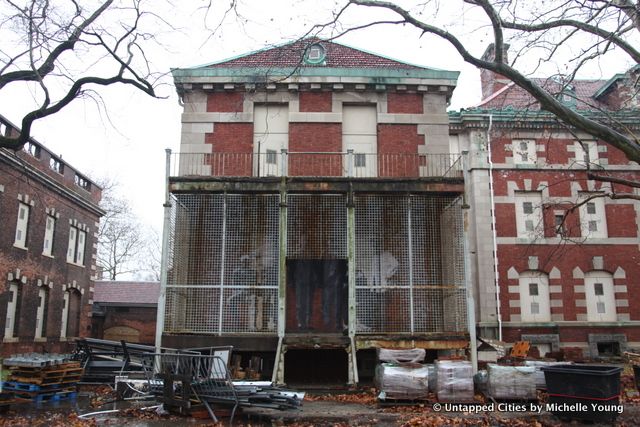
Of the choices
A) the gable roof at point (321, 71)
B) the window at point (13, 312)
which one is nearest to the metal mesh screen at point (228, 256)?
the gable roof at point (321, 71)

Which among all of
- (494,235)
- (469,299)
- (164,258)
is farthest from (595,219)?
(164,258)

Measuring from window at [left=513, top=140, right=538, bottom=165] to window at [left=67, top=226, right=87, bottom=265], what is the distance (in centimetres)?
2072

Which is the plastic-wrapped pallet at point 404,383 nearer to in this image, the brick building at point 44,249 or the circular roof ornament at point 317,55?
the circular roof ornament at point 317,55

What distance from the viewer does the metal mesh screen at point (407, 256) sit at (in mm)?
15828

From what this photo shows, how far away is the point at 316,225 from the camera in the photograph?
640 inches

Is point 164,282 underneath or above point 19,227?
underneath

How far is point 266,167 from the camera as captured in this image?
57.5 feet

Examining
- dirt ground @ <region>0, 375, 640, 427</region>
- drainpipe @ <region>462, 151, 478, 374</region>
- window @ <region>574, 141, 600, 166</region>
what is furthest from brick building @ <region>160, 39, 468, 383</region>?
window @ <region>574, 141, 600, 166</region>

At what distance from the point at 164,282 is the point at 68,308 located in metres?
15.5

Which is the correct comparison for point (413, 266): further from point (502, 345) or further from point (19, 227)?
point (19, 227)

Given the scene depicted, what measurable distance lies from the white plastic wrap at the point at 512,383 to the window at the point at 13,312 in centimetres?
1812

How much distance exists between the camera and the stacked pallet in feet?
39.4

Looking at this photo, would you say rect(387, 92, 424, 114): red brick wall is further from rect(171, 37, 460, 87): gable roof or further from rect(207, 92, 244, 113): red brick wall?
rect(207, 92, 244, 113): red brick wall

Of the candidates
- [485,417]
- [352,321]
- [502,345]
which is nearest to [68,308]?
[352,321]
